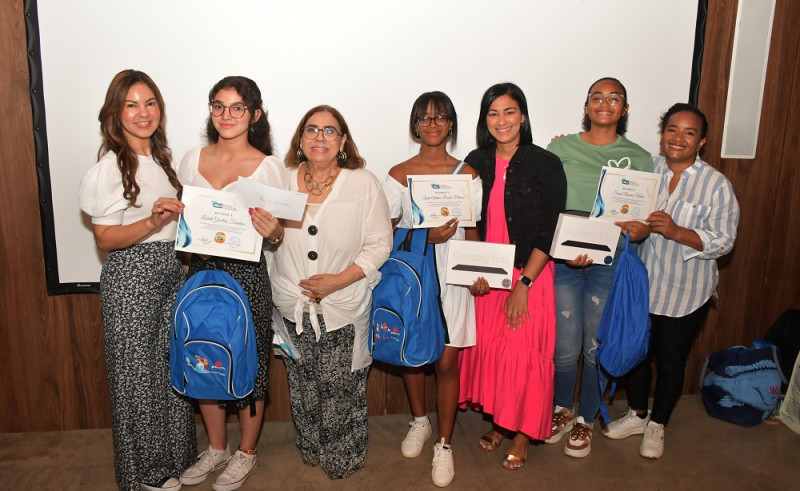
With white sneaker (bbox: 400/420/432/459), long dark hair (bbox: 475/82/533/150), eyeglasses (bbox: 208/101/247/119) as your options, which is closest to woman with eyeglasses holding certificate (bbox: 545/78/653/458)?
long dark hair (bbox: 475/82/533/150)

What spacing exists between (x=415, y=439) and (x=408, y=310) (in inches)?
32.9

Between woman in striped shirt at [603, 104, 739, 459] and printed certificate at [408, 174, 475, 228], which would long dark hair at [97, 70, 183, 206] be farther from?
woman in striped shirt at [603, 104, 739, 459]

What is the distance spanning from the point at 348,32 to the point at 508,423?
6.78 ft

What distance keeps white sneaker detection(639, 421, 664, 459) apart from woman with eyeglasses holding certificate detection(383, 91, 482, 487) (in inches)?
39.8

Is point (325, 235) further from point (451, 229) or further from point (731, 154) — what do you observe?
point (731, 154)

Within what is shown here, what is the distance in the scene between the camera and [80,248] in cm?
279

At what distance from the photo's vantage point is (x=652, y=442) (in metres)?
2.84

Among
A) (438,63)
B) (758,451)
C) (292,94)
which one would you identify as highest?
(438,63)

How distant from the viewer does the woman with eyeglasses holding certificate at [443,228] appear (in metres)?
2.46

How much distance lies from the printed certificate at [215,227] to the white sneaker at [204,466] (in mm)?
1097

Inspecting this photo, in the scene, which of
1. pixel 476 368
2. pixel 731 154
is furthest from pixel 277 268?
pixel 731 154

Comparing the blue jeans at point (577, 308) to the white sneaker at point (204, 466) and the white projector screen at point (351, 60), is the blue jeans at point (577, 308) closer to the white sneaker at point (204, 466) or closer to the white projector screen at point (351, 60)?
the white projector screen at point (351, 60)

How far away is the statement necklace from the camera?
7.70 ft

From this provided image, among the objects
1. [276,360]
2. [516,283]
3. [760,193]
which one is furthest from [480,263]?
[760,193]
